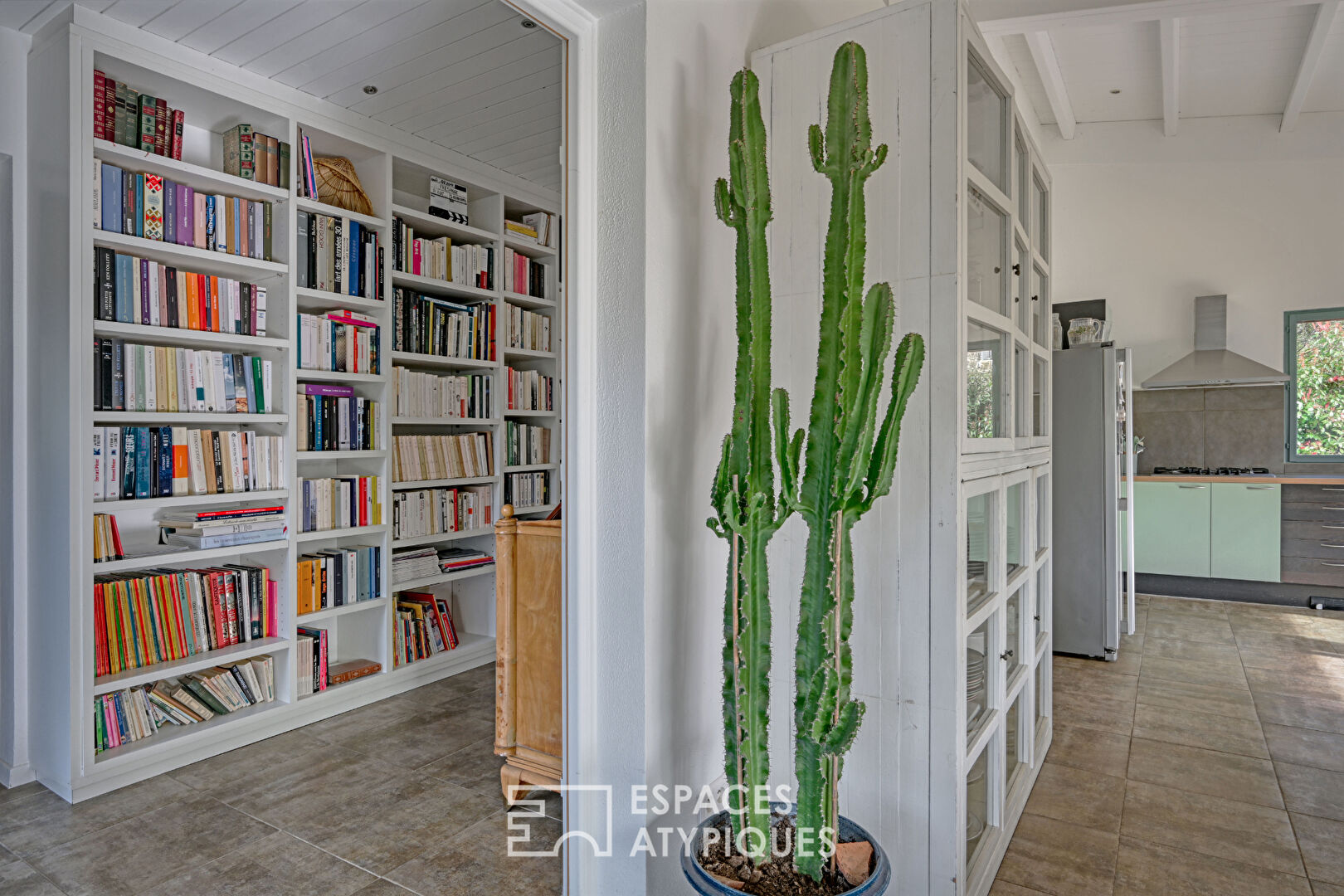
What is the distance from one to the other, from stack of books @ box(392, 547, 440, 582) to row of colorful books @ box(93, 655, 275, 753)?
634 millimetres

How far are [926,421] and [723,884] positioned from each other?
3.36 ft

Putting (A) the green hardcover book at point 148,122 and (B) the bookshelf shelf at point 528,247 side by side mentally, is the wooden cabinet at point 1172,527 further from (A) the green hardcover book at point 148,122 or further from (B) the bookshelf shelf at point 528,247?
(A) the green hardcover book at point 148,122

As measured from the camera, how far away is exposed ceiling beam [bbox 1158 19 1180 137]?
4.23m

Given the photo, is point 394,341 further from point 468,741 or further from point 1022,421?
point 1022,421

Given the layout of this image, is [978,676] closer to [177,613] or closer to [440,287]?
[177,613]

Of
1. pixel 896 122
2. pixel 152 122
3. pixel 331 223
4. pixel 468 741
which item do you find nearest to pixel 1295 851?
pixel 896 122

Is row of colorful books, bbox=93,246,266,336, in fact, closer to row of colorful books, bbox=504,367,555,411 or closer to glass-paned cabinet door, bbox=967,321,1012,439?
row of colorful books, bbox=504,367,555,411

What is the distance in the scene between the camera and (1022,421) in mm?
2324

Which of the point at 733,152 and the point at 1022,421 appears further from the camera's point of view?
the point at 1022,421

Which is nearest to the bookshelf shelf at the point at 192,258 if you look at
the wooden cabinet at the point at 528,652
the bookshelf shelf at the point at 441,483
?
the bookshelf shelf at the point at 441,483

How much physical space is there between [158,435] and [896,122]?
257cm

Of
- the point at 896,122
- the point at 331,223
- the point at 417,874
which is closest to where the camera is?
the point at 896,122

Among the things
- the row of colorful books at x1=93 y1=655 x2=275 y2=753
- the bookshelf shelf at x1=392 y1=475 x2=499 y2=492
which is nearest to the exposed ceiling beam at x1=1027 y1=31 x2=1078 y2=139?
the bookshelf shelf at x1=392 y1=475 x2=499 y2=492

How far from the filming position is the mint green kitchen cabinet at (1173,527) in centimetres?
555
